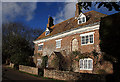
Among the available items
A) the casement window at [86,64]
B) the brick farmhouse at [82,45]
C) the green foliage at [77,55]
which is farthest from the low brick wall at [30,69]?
the casement window at [86,64]

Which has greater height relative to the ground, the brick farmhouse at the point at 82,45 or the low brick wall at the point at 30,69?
the brick farmhouse at the point at 82,45

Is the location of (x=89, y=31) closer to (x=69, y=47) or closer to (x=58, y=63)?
(x=69, y=47)

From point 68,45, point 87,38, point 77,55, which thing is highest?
point 87,38

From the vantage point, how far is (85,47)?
1664cm

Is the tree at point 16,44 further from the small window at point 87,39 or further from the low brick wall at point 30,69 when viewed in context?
the small window at point 87,39

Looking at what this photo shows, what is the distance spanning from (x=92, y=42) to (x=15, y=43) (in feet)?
68.0

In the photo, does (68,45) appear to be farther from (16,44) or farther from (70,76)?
(16,44)

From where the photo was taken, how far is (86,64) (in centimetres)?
1620

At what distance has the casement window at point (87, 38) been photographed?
637 inches

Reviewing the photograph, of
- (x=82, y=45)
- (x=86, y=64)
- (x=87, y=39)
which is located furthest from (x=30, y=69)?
(x=87, y=39)

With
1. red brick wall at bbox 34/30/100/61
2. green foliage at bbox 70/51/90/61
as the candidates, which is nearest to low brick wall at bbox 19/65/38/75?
red brick wall at bbox 34/30/100/61

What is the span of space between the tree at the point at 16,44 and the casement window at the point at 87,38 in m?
13.8

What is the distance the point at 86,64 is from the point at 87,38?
3.72 meters

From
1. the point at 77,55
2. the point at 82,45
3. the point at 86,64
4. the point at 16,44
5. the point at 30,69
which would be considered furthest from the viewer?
the point at 16,44
